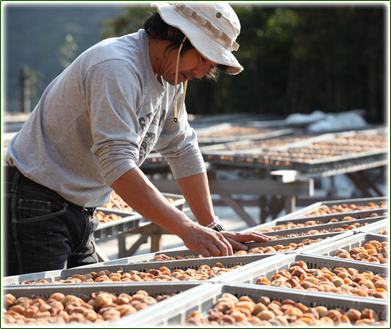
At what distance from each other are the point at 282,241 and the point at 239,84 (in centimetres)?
1424

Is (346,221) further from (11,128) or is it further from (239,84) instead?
(239,84)

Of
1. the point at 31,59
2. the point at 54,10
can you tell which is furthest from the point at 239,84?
the point at 54,10

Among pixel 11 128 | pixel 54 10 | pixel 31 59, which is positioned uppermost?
pixel 54 10

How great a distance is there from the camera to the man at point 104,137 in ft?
5.03

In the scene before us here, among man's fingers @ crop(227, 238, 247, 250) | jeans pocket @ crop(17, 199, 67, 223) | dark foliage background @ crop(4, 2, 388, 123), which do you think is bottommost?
man's fingers @ crop(227, 238, 247, 250)

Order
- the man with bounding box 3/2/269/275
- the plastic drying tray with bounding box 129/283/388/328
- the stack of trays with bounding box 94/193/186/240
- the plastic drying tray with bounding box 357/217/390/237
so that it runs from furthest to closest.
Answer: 1. the stack of trays with bounding box 94/193/186/240
2. the plastic drying tray with bounding box 357/217/390/237
3. the man with bounding box 3/2/269/275
4. the plastic drying tray with bounding box 129/283/388/328

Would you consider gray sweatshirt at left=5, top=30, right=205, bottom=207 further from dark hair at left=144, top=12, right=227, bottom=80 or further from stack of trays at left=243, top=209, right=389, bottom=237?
stack of trays at left=243, top=209, right=389, bottom=237

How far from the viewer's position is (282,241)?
6.19 feet

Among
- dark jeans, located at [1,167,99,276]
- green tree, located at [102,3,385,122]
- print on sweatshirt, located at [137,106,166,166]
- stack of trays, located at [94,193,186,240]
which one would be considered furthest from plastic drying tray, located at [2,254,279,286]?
green tree, located at [102,3,385,122]


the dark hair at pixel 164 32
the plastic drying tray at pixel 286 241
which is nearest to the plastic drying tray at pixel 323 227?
the plastic drying tray at pixel 286 241

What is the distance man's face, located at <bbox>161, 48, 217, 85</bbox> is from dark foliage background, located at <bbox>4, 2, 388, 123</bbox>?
12.2 meters

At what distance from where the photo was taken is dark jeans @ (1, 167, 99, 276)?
5.62ft

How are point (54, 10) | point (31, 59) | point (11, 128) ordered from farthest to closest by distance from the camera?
point (54, 10) → point (31, 59) → point (11, 128)

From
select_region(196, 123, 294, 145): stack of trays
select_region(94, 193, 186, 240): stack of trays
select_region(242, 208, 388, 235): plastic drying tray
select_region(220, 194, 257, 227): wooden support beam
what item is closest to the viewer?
select_region(242, 208, 388, 235): plastic drying tray
